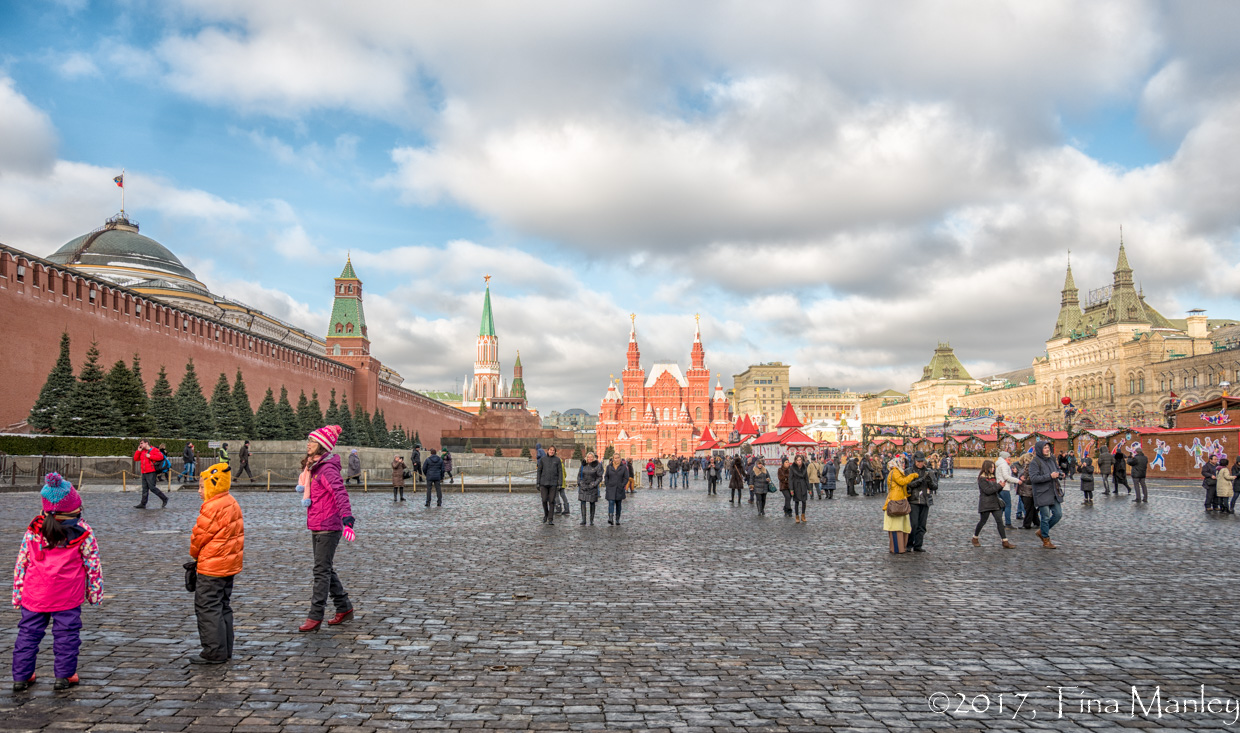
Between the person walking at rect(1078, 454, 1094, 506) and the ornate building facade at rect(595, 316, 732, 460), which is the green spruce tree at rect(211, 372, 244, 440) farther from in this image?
the ornate building facade at rect(595, 316, 732, 460)

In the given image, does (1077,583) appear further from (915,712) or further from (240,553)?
(240,553)

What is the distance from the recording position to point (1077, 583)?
754 cm

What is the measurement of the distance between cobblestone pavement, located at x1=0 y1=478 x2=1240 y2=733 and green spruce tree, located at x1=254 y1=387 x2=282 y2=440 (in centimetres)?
3578

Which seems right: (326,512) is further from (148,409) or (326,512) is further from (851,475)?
(148,409)

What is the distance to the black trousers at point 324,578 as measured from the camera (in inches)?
220

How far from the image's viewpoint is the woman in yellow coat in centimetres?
934

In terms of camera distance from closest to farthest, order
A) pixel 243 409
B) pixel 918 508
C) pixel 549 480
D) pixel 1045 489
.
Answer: pixel 918 508 → pixel 1045 489 → pixel 549 480 → pixel 243 409

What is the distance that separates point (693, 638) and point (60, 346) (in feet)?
112

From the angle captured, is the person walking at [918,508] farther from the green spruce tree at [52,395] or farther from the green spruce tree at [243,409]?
the green spruce tree at [243,409]

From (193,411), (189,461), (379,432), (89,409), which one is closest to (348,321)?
(379,432)

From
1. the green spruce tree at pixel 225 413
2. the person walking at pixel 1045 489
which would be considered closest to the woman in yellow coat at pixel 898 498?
the person walking at pixel 1045 489

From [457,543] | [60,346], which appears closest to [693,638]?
[457,543]

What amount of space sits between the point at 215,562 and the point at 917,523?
803 cm

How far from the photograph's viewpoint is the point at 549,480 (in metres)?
13.7
